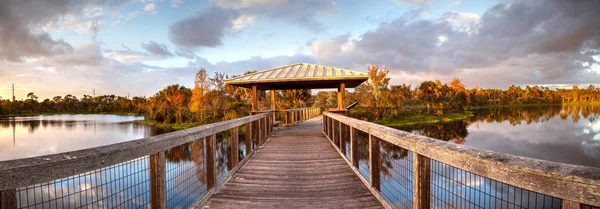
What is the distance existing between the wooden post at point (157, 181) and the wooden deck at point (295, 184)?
0.80 meters

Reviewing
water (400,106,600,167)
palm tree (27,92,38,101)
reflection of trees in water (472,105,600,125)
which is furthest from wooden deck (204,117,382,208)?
palm tree (27,92,38,101)

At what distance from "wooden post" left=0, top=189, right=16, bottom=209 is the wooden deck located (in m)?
1.98

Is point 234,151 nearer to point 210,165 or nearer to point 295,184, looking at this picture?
point 210,165

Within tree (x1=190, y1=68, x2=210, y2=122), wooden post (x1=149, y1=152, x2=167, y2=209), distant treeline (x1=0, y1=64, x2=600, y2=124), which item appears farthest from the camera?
tree (x1=190, y1=68, x2=210, y2=122)

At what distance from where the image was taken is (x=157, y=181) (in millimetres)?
2445

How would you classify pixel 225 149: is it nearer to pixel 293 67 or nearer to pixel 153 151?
pixel 293 67

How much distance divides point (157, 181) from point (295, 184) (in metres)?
2.16

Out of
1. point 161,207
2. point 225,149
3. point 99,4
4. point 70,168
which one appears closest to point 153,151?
point 161,207

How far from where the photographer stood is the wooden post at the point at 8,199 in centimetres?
131

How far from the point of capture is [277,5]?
14.9 m

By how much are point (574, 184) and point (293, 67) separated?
11.7 meters

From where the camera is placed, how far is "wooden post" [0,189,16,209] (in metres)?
1.31

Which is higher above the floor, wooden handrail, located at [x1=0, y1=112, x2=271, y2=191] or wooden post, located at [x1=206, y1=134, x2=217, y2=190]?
wooden handrail, located at [x1=0, y1=112, x2=271, y2=191]

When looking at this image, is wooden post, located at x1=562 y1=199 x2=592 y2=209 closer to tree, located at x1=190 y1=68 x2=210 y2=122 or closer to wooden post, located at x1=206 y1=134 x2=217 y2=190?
wooden post, located at x1=206 y1=134 x2=217 y2=190
